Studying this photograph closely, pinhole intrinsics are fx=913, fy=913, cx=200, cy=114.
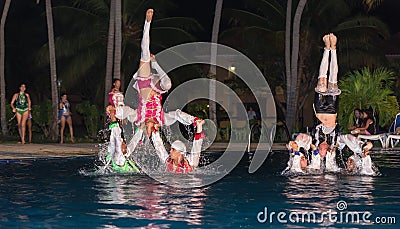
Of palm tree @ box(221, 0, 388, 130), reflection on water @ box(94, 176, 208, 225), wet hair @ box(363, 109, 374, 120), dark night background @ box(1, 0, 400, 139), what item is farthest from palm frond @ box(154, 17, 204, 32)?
reflection on water @ box(94, 176, 208, 225)

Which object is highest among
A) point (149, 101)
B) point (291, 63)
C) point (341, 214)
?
point (291, 63)

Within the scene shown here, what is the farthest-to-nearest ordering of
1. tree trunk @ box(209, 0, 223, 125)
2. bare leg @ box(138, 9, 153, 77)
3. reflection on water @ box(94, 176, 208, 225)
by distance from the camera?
tree trunk @ box(209, 0, 223, 125)
bare leg @ box(138, 9, 153, 77)
reflection on water @ box(94, 176, 208, 225)

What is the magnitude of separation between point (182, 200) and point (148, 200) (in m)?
0.41

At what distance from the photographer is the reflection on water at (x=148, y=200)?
9.58 metres

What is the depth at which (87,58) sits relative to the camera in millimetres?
32906

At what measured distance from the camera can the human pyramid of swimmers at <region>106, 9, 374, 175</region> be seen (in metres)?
14.8

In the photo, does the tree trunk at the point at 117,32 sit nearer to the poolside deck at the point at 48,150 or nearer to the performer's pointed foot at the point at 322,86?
the poolside deck at the point at 48,150

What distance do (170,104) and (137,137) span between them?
17570 mm

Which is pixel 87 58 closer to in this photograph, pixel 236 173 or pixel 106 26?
pixel 106 26

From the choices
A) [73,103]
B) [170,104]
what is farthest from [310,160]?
[73,103]

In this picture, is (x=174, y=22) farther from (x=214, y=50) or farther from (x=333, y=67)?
(x=333, y=67)

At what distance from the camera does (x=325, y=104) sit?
1510 centimetres

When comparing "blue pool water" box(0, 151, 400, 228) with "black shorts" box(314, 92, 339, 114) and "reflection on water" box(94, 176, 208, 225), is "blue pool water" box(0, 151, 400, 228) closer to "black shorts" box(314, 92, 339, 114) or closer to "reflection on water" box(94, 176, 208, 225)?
"reflection on water" box(94, 176, 208, 225)

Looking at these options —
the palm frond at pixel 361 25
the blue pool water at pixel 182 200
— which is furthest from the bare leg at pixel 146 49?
the palm frond at pixel 361 25
